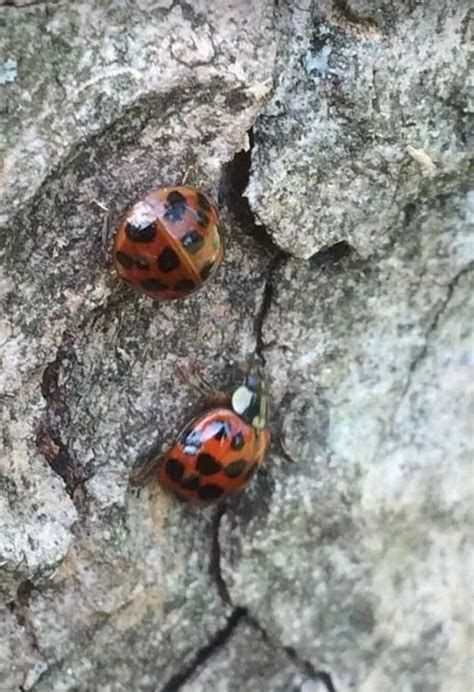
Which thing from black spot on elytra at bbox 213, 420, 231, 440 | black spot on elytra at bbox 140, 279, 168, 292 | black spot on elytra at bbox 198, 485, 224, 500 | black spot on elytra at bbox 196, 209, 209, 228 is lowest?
black spot on elytra at bbox 198, 485, 224, 500

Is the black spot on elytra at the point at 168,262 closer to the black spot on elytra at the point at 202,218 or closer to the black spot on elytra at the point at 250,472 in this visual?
the black spot on elytra at the point at 202,218

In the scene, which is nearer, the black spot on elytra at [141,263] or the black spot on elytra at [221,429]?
the black spot on elytra at [141,263]

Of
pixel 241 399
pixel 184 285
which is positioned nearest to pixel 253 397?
pixel 241 399

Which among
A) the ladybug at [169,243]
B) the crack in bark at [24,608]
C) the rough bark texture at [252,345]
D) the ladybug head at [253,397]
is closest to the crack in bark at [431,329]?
the rough bark texture at [252,345]

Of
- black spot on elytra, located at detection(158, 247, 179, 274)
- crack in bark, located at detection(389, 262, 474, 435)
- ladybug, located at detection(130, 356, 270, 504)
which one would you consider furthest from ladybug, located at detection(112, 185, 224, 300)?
crack in bark, located at detection(389, 262, 474, 435)

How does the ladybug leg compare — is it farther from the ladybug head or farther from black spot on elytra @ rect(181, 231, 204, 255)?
black spot on elytra @ rect(181, 231, 204, 255)

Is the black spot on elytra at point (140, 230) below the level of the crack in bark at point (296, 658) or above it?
above
